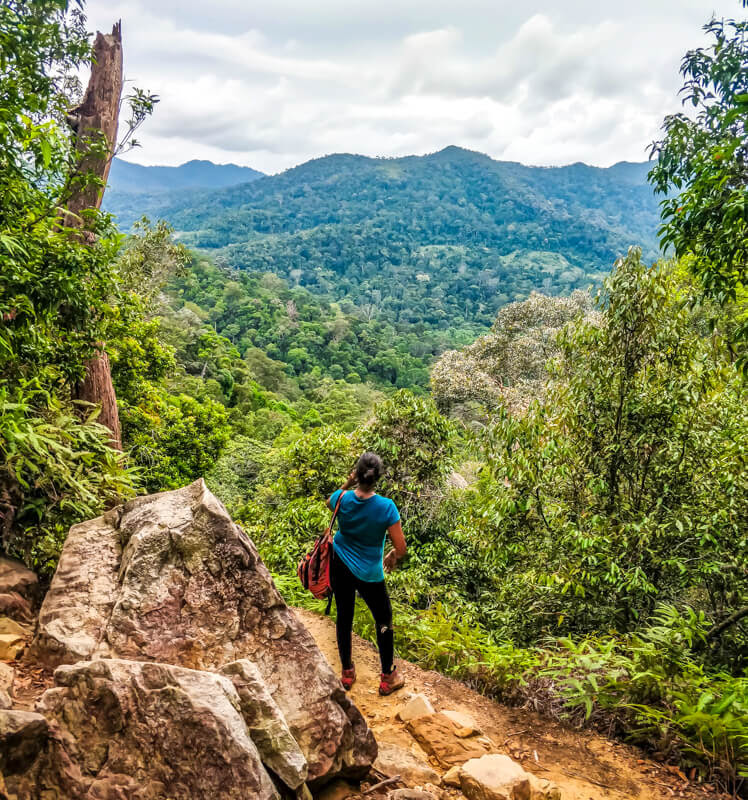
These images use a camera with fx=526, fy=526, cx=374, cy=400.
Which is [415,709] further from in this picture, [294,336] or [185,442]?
[294,336]

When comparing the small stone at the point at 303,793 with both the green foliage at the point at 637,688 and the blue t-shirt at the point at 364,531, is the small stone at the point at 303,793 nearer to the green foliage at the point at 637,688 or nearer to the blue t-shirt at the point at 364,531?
the blue t-shirt at the point at 364,531

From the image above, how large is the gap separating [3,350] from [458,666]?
4.18 meters

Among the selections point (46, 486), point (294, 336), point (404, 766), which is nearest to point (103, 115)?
point (46, 486)

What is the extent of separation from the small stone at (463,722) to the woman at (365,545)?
59 cm

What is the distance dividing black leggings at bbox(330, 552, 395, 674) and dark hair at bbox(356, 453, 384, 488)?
601mm

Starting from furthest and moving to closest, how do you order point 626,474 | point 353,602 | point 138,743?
point 626,474
point 353,602
point 138,743

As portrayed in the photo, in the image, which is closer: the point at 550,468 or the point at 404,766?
the point at 404,766

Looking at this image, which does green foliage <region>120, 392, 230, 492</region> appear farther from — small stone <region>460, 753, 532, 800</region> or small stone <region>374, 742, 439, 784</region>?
small stone <region>460, 753, 532, 800</region>

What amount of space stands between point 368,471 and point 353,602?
39.2 inches

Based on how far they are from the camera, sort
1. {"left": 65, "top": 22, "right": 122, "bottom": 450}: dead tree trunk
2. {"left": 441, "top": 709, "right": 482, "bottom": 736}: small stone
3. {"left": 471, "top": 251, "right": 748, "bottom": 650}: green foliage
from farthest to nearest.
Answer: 1. {"left": 65, "top": 22, "right": 122, "bottom": 450}: dead tree trunk
2. {"left": 471, "top": 251, "right": 748, "bottom": 650}: green foliage
3. {"left": 441, "top": 709, "right": 482, "bottom": 736}: small stone

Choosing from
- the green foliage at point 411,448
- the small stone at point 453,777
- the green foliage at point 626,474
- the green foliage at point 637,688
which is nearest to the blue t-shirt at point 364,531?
the small stone at point 453,777

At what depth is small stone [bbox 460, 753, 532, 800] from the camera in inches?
102

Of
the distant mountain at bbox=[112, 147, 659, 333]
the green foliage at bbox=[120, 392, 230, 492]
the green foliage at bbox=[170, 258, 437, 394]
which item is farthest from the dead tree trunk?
the distant mountain at bbox=[112, 147, 659, 333]

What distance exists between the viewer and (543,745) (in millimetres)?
3449
